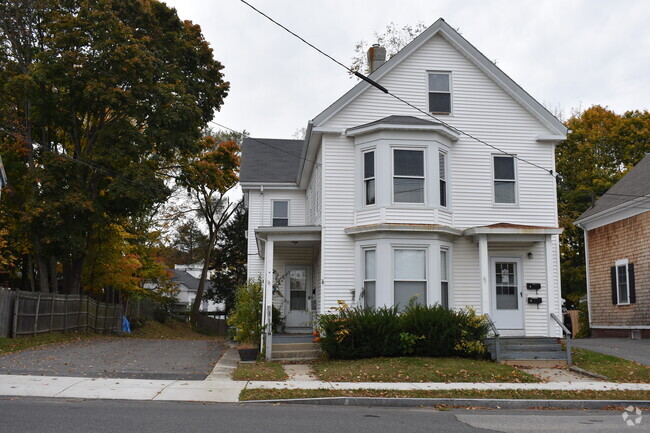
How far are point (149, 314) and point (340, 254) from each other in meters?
29.5

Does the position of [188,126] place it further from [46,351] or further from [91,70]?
A: [46,351]

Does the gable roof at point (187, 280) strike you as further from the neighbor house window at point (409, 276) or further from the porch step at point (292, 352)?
the neighbor house window at point (409, 276)

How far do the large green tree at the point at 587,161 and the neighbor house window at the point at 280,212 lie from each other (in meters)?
15.8

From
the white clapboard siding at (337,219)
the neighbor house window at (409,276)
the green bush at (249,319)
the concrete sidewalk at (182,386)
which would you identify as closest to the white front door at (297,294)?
the green bush at (249,319)

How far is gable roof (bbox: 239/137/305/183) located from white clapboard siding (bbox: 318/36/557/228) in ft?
19.6

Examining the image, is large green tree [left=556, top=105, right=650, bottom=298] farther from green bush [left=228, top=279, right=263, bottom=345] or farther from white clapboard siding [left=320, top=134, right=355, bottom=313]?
green bush [left=228, top=279, right=263, bottom=345]

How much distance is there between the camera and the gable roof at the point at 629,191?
22375 mm

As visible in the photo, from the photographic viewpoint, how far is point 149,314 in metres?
43.4

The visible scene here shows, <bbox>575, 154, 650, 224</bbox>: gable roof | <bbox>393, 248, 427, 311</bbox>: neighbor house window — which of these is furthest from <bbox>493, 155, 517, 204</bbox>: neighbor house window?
<bbox>575, 154, 650, 224</bbox>: gable roof

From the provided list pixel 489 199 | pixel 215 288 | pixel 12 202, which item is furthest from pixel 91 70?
pixel 215 288

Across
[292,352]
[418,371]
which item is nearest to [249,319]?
[292,352]

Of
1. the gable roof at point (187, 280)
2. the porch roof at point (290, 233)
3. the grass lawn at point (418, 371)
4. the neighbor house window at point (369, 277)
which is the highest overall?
the gable roof at point (187, 280)

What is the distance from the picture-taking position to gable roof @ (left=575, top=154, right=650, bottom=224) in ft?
73.4

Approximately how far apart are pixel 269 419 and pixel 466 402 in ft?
12.6
